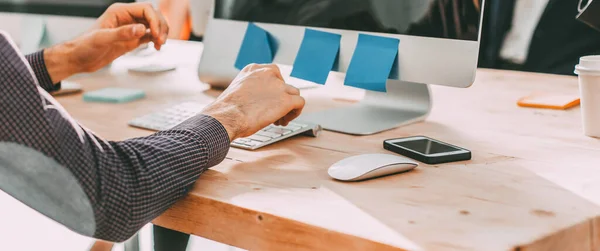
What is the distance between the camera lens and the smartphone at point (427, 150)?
89cm

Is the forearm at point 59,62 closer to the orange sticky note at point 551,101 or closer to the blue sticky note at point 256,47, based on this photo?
the blue sticky note at point 256,47

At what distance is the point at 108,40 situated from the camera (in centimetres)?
130

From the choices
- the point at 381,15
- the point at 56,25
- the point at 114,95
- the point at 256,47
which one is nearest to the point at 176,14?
the point at 56,25

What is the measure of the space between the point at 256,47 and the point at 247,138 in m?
0.30

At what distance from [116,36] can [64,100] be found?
204mm

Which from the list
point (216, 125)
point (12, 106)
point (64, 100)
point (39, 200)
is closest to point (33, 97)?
point (12, 106)

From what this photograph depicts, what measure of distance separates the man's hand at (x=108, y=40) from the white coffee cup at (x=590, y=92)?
758 millimetres

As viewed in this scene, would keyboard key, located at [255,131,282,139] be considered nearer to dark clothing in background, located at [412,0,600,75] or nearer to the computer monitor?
the computer monitor

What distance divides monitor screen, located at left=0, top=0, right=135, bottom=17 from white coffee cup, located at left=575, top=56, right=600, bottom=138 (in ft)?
3.56

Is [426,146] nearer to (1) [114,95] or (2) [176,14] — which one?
(1) [114,95]

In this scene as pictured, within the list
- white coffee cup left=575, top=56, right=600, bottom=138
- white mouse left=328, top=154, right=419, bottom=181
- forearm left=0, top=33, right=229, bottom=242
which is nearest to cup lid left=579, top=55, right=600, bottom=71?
white coffee cup left=575, top=56, right=600, bottom=138

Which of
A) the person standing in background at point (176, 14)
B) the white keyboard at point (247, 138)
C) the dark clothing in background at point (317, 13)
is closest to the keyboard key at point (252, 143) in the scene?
the white keyboard at point (247, 138)

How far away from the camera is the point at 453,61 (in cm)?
101

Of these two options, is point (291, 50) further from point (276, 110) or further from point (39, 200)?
point (39, 200)
